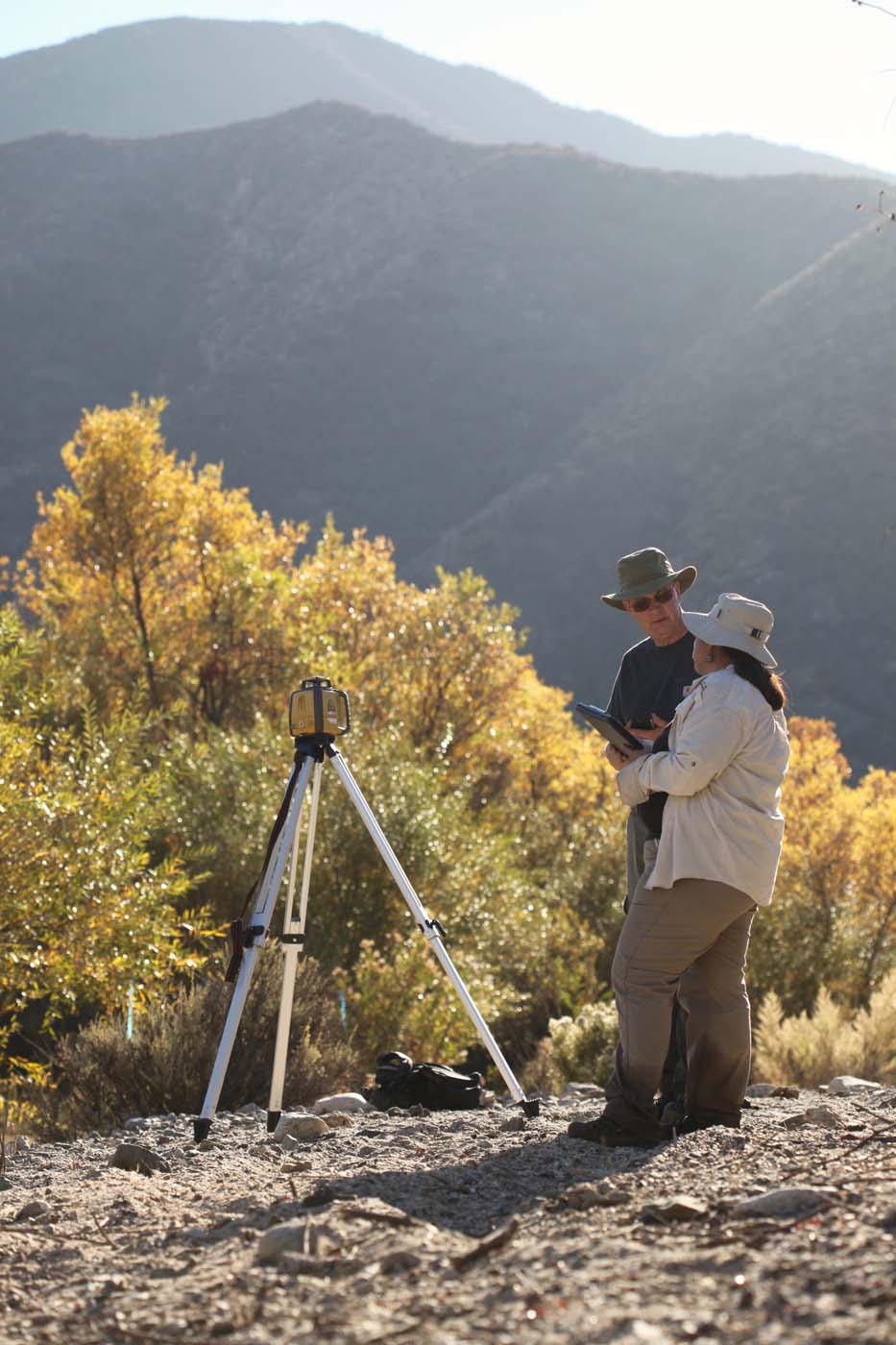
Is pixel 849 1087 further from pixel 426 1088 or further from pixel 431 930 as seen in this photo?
pixel 431 930

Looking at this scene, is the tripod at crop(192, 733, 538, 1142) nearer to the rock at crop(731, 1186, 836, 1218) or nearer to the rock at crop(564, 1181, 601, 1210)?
the rock at crop(564, 1181, 601, 1210)

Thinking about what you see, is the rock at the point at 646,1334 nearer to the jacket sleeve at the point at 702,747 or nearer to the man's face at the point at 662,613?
the jacket sleeve at the point at 702,747

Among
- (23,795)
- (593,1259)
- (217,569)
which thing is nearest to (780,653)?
(217,569)

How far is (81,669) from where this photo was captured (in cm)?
1772

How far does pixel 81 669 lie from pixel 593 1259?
16003 mm

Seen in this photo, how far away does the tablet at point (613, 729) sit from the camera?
14.2ft

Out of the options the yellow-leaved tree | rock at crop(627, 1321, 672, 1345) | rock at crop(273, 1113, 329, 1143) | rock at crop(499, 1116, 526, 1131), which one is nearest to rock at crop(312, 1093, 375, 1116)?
rock at crop(273, 1113, 329, 1143)

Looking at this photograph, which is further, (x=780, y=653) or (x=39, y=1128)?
(x=780, y=653)

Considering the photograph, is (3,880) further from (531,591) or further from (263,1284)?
(531,591)

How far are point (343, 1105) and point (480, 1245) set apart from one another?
335cm

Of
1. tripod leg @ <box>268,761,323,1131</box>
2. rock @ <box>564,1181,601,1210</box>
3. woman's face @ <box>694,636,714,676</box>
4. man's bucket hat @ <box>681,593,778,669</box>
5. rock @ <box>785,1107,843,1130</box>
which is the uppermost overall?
man's bucket hat @ <box>681,593,778,669</box>

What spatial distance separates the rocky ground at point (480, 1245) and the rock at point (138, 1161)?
15 millimetres

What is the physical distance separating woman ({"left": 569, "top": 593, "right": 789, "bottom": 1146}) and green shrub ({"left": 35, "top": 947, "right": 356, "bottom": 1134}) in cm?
283

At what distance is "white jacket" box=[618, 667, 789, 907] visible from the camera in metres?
4.00
